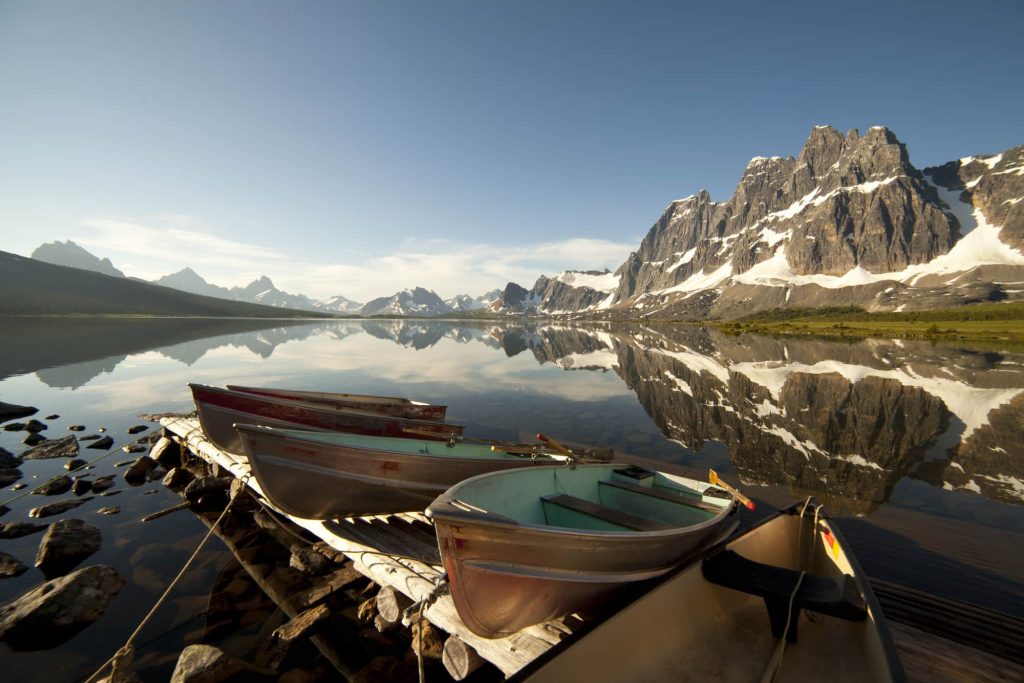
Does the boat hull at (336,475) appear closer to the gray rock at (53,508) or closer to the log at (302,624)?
the log at (302,624)

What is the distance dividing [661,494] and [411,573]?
20.2 ft

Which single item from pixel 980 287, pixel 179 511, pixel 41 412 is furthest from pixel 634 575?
pixel 980 287

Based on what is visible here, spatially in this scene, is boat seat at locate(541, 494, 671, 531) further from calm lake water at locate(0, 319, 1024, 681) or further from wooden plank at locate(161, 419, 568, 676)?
calm lake water at locate(0, 319, 1024, 681)

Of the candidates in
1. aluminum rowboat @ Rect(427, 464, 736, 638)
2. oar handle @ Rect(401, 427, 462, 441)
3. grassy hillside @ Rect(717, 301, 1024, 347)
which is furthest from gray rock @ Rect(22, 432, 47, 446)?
grassy hillside @ Rect(717, 301, 1024, 347)

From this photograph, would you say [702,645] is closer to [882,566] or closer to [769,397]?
[882,566]

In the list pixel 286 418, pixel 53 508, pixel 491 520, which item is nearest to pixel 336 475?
pixel 286 418

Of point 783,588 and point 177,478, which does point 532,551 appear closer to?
point 783,588

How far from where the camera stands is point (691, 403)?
98.8 feet

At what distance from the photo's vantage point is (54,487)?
14.5m

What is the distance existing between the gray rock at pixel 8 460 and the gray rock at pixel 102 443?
7.29 feet

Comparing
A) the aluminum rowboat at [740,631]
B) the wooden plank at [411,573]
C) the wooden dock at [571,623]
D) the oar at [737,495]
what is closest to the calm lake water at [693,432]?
the wooden dock at [571,623]

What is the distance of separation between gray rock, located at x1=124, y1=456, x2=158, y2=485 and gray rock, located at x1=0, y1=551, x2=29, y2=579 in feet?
18.8

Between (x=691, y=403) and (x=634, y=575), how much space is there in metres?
25.2

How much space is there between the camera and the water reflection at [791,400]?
17516 mm
